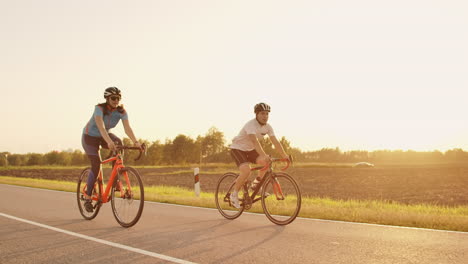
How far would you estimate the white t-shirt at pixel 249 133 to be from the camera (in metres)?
7.38

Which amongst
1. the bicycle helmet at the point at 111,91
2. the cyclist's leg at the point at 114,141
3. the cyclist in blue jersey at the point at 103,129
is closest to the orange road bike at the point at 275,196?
the cyclist in blue jersey at the point at 103,129

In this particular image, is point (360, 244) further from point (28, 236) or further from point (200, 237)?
point (28, 236)

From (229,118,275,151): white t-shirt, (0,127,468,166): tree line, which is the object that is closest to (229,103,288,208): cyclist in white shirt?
(229,118,275,151): white t-shirt

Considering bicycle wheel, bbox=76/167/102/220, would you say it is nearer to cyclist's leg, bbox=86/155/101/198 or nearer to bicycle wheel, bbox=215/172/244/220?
cyclist's leg, bbox=86/155/101/198

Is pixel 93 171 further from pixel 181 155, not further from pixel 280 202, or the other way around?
pixel 181 155

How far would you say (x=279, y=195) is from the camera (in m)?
7.44

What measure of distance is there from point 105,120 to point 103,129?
336 millimetres

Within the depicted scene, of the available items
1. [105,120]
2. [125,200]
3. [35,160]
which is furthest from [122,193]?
[35,160]

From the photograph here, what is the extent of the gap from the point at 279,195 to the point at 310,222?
737 millimetres

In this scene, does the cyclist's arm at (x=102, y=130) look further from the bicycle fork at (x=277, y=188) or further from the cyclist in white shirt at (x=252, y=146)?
the bicycle fork at (x=277, y=188)

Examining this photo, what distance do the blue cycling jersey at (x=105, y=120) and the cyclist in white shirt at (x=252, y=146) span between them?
2.10 m

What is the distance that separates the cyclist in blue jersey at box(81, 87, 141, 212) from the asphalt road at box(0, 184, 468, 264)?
3.17ft

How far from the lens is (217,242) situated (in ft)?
18.5

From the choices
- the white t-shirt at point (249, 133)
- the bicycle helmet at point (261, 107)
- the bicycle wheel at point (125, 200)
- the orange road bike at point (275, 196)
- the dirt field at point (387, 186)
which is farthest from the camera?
the dirt field at point (387, 186)
